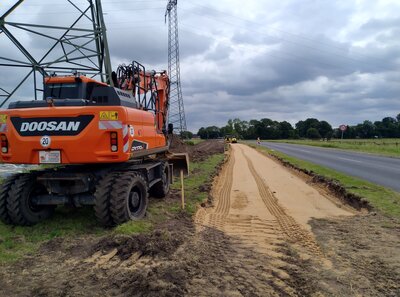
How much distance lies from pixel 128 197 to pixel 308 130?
14322cm

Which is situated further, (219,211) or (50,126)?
(219,211)

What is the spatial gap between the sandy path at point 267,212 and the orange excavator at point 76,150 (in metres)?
2.03

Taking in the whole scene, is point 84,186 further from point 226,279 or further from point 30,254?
point 226,279

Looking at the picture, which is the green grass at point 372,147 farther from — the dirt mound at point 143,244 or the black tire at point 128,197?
the dirt mound at point 143,244

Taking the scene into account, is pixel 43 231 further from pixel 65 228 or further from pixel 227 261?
pixel 227 261

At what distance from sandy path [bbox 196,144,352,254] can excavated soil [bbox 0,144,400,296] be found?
4 cm

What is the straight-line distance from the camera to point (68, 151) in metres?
7.46

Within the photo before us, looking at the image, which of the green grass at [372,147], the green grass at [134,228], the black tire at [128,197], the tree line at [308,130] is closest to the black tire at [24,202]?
the black tire at [128,197]

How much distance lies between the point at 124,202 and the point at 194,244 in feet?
5.65

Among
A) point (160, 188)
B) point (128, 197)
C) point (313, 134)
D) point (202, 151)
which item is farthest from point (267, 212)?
point (313, 134)

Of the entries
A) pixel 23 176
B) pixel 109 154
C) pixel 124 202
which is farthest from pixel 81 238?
pixel 23 176

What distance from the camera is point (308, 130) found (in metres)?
145

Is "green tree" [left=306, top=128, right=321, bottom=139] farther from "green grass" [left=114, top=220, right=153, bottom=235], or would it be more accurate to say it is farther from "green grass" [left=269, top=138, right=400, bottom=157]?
"green grass" [left=114, top=220, right=153, bottom=235]

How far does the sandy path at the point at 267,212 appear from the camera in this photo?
7.28m
